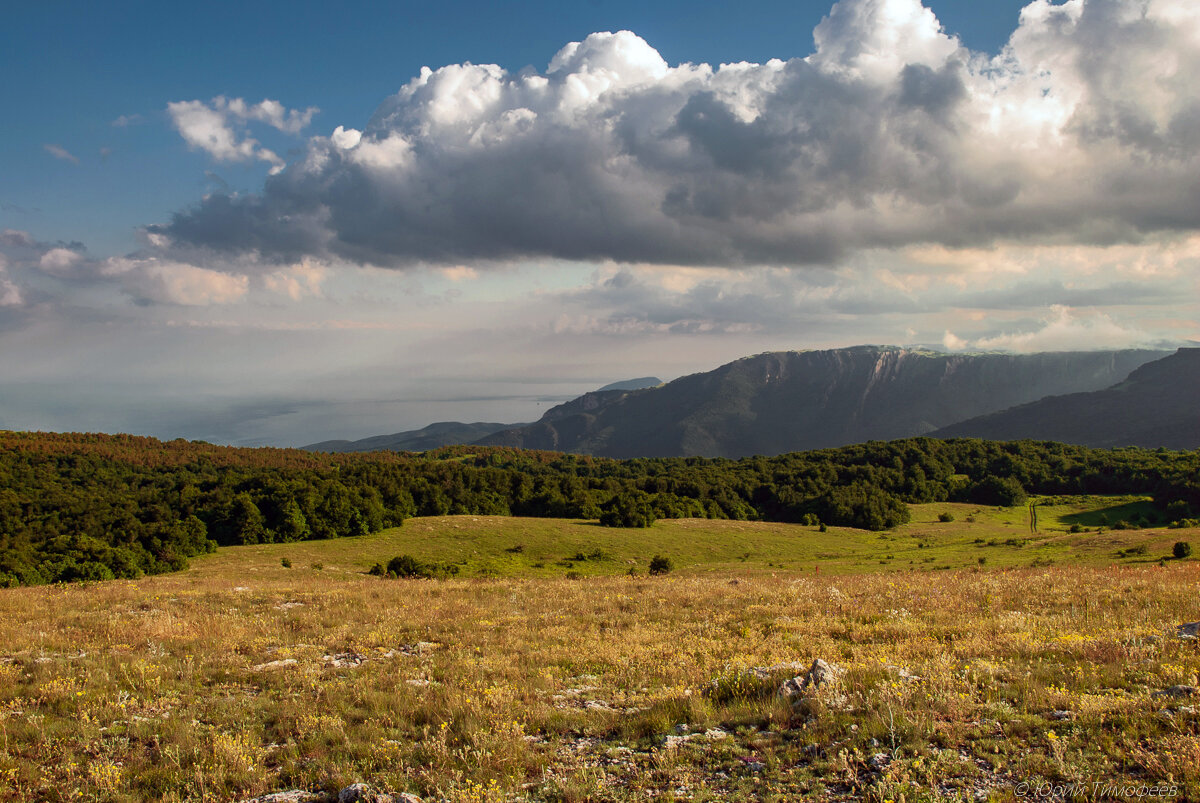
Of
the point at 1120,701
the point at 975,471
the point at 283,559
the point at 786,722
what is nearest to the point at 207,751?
the point at 786,722

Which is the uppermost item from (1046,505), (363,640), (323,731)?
Result: (323,731)

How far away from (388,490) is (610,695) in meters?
73.0

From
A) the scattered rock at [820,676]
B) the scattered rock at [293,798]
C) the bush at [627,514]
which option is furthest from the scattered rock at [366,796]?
the bush at [627,514]

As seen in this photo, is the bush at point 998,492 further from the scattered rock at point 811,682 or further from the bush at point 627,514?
the scattered rock at point 811,682

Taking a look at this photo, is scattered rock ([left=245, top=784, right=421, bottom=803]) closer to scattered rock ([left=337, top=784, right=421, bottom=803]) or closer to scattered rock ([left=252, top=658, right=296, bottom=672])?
scattered rock ([left=337, top=784, right=421, bottom=803])

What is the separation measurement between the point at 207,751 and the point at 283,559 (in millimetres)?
44515

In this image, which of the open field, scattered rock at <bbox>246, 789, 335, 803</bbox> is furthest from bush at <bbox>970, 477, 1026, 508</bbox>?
scattered rock at <bbox>246, 789, 335, 803</bbox>

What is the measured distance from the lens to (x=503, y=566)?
160ft

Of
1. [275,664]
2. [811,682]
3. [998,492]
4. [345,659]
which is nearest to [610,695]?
→ [811,682]

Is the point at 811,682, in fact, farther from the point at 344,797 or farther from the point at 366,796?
the point at 344,797

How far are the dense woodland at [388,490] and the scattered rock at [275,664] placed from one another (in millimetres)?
31688

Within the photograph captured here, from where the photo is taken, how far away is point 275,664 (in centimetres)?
1320

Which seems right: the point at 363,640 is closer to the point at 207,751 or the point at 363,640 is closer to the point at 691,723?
the point at 207,751

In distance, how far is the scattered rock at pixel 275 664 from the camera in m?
12.8
